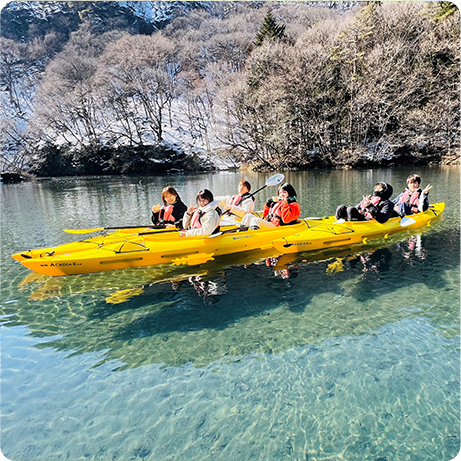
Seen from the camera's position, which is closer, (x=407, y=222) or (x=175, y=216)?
(x=175, y=216)

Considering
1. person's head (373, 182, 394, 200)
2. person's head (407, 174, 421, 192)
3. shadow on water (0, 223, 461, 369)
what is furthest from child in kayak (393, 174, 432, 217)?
shadow on water (0, 223, 461, 369)

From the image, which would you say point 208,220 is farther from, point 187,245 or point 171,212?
point 171,212

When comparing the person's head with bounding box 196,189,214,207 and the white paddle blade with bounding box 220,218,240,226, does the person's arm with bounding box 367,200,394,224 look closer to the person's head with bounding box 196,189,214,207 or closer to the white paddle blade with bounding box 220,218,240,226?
the white paddle blade with bounding box 220,218,240,226

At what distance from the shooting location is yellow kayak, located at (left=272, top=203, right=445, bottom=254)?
22.6 ft

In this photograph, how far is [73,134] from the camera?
126 ft

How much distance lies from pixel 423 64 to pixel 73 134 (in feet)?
126

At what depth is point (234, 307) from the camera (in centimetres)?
481

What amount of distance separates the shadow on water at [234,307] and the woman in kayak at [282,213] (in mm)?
901

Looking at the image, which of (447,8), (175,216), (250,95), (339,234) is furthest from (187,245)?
(447,8)

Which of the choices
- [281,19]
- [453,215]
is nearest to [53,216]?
[453,215]

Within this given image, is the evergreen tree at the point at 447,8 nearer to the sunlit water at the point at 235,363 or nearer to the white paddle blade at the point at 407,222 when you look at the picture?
the white paddle blade at the point at 407,222

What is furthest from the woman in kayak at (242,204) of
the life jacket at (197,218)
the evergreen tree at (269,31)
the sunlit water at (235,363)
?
the evergreen tree at (269,31)

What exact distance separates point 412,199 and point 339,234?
3384mm

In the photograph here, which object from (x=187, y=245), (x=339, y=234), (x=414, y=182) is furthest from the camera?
(x=414, y=182)
